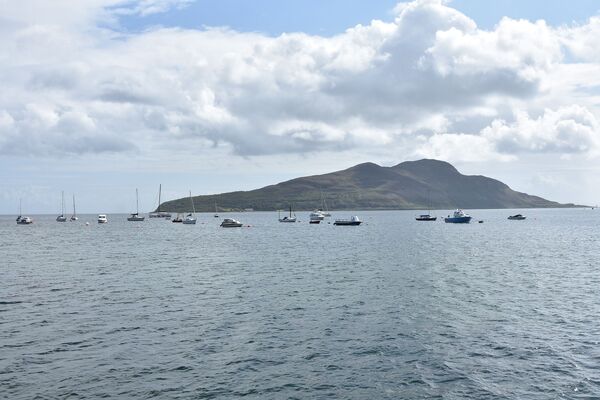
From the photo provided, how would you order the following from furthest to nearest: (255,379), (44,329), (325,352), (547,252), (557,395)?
(547,252)
(44,329)
(325,352)
(255,379)
(557,395)

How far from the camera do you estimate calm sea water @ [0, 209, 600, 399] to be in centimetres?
3145

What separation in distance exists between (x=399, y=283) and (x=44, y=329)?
42.7 metres

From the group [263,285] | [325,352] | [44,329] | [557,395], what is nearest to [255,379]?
[325,352]

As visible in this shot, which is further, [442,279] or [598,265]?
[598,265]

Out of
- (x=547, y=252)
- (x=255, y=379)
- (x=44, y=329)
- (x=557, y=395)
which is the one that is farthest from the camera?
(x=547, y=252)

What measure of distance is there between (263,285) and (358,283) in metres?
12.4

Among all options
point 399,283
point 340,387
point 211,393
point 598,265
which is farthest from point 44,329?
point 598,265

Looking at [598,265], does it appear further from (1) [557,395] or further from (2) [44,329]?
(2) [44,329]

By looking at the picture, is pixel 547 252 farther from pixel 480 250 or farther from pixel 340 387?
pixel 340 387

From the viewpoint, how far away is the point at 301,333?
43.2 m

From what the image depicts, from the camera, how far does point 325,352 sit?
124ft

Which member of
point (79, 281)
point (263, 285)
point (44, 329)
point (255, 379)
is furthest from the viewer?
point (79, 281)

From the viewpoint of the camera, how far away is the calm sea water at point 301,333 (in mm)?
31453

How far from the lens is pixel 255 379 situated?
107ft
